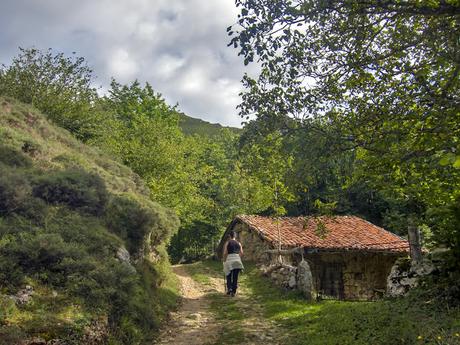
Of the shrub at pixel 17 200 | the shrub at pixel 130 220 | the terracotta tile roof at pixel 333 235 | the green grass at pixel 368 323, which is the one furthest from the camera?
the terracotta tile roof at pixel 333 235

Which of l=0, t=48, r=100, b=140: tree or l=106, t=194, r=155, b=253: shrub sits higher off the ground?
l=0, t=48, r=100, b=140: tree

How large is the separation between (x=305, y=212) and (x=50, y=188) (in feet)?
87.9

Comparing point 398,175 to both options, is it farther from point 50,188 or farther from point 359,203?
point 359,203

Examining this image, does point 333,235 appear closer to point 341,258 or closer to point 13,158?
point 341,258

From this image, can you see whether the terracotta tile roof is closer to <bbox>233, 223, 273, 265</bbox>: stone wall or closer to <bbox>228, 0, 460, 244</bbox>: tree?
<bbox>233, 223, 273, 265</bbox>: stone wall

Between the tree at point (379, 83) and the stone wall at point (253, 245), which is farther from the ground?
the tree at point (379, 83)

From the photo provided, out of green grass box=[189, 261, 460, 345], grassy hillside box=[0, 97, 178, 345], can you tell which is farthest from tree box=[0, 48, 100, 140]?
green grass box=[189, 261, 460, 345]

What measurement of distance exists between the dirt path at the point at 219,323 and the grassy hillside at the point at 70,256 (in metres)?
0.49

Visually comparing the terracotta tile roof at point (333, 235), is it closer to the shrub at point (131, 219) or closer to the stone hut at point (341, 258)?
the stone hut at point (341, 258)

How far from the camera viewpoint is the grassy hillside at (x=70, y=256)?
5.93 metres

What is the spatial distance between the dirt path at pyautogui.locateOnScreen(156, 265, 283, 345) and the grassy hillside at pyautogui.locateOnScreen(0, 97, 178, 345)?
0.49m

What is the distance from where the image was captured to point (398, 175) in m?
9.66

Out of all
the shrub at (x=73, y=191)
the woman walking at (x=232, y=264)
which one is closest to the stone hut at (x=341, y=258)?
the woman walking at (x=232, y=264)

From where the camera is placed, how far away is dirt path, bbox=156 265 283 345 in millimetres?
7367
